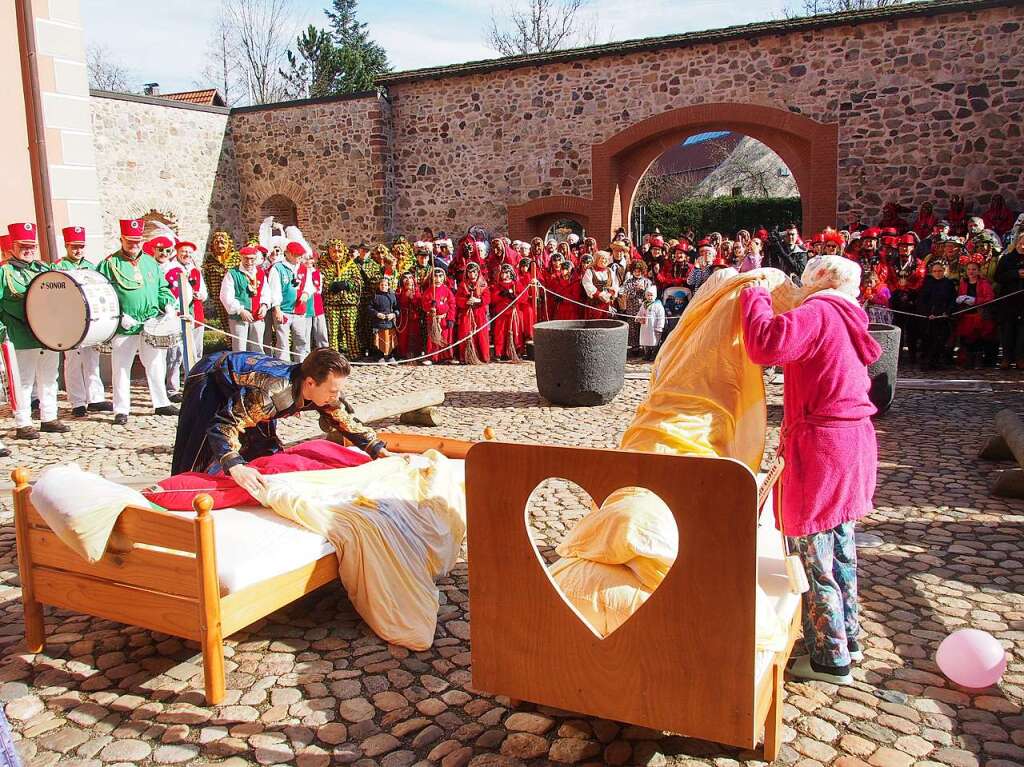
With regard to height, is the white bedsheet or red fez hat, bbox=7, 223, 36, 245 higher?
red fez hat, bbox=7, 223, 36, 245

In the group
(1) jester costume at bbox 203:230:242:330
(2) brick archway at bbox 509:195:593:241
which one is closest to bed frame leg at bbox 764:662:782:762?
(1) jester costume at bbox 203:230:242:330

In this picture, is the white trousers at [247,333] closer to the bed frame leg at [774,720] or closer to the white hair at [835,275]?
the white hair at [835,275]

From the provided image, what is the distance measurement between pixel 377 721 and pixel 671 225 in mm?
24221

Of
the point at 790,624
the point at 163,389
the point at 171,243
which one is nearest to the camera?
the point at 790,624

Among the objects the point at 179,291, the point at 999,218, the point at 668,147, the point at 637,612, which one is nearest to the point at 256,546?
the point at 637,612

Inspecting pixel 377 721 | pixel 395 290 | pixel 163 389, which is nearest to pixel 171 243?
pixel 163 389

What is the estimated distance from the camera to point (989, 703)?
2893 mm

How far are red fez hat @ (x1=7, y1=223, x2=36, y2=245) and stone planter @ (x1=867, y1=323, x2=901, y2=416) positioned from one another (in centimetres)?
789

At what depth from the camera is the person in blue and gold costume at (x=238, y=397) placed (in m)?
3.91

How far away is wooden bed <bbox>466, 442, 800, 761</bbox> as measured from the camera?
212 cm

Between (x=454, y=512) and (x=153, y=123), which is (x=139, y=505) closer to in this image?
(x=454, y=512)

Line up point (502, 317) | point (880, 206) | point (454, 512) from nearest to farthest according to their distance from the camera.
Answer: point (454, 512) < point (502, 317) < point (880, 206)

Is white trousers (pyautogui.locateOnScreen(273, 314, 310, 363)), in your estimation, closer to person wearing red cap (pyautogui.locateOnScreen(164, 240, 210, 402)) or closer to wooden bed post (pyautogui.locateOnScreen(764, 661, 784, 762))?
person wearing red cap (pyautogui.locateOnScreen(164, 240, 210, 402))

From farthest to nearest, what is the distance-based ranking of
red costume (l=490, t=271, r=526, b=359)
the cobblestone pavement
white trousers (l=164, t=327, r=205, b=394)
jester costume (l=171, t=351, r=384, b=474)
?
red costume (l=490, t=271, r=526, b=359), white trousers (l=164, t=327, r=205, b=394), jester costume (l=171, t=351, r=384, b=474), the cobblestone pavement
